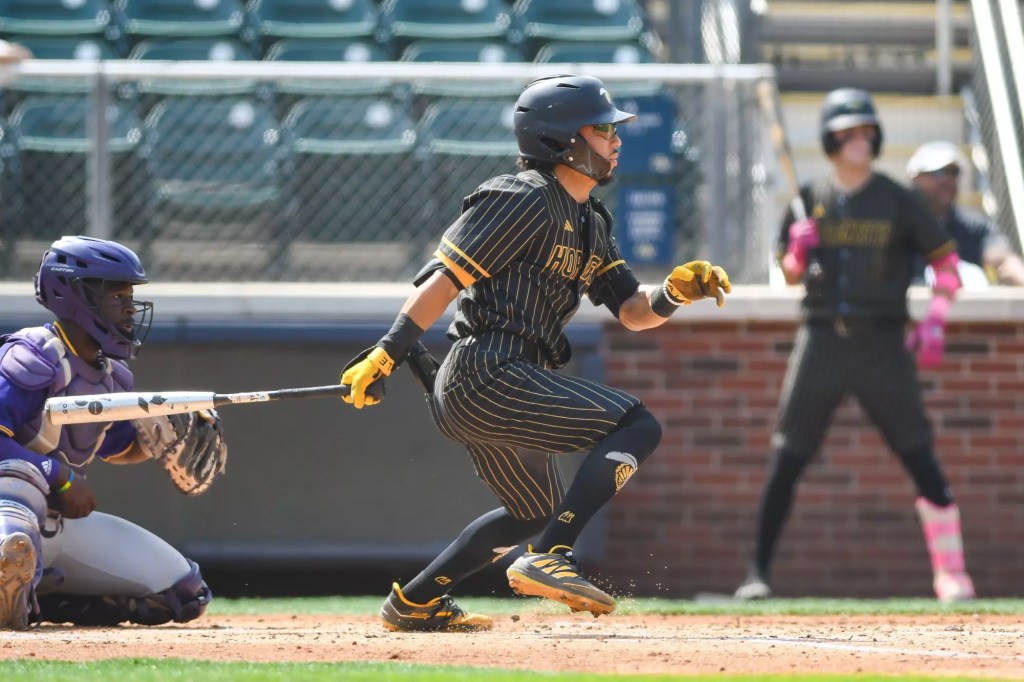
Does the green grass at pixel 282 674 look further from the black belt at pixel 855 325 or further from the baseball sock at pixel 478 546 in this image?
the black belt at pixel 855 325

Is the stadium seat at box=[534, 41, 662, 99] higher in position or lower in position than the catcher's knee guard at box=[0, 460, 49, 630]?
higher

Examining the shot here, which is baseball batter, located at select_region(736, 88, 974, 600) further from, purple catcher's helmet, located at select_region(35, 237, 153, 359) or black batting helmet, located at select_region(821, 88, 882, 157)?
purple catcher's helmet, located at select_region(35, 237, 153, 359)

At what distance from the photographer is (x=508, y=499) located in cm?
518

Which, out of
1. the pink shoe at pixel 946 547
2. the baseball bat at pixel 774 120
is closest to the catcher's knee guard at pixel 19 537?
the pink shoe at pixel 946 547

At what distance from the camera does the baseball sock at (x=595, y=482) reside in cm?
485

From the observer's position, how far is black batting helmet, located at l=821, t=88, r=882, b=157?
24.5 feet

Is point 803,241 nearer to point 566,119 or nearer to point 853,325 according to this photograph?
point 853,325

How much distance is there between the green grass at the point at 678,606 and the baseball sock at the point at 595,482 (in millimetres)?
1818

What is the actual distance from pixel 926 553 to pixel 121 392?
173 inches

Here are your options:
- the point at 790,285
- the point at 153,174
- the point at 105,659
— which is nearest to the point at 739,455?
the point at 790,285

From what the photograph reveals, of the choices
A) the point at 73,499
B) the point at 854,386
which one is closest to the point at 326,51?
the point at 854,386

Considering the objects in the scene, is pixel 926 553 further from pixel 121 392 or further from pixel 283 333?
pixel 121 392

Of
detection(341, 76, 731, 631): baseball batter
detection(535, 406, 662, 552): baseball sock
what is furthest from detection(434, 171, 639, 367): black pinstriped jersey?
detection(535, 406, 662, 552): baseball sock

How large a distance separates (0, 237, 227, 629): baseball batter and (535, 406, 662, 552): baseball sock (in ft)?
4.93
